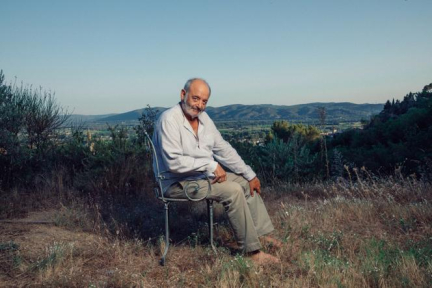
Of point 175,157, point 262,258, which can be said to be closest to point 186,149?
point 175,157

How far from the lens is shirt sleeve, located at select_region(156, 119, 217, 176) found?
342 cm

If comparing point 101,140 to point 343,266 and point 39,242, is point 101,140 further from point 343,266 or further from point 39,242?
point 343,266

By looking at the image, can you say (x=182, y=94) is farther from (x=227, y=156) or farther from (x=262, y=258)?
(x=262, y=258)

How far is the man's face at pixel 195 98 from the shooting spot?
12.1ft

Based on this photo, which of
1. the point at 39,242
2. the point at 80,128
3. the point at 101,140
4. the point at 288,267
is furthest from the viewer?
the point at 80,128

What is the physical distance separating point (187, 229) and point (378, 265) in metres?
2.32

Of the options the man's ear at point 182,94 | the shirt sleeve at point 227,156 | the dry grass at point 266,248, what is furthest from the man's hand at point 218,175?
the man's ear at point 182,94

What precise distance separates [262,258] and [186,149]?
1.22 m

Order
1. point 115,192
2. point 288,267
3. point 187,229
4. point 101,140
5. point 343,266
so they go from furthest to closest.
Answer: point 101,140, point 115,192, point 187,229, point 288,267, point 343,266

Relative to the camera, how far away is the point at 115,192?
657cm

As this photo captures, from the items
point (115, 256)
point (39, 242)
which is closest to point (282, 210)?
point (115, 256)

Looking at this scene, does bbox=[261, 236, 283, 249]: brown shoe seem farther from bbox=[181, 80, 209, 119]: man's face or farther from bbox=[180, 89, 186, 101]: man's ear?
bbox=[180, 89, 186, 101]: man's ear

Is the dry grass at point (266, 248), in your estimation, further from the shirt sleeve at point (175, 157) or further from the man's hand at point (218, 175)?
the shirt sleeve at point (175, 157)

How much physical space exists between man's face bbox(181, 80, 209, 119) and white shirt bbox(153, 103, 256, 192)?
0.09 meters
